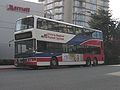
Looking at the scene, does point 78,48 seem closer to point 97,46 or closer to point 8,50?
point 97,46

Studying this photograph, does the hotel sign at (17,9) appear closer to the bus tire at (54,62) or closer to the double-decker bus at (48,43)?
the double-decker bus at (48,43)

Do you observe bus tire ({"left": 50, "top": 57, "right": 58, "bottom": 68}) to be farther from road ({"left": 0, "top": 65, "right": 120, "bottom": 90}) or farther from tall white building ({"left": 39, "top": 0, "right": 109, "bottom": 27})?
tall white building ({"left": 39, "top": 0, "right": 109, "bottom": 27})

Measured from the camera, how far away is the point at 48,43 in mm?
27203

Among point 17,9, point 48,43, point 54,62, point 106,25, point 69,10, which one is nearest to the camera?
point 48,43

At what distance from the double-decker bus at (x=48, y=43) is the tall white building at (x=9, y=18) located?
853 cm

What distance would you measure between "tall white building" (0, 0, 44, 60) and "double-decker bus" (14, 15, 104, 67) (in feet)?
28.0

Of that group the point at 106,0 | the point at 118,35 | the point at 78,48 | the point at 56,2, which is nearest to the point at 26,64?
the point at 78,48

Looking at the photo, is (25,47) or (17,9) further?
(17,9)

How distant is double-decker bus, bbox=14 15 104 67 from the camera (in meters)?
25.9

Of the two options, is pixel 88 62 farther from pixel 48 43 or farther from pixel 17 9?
pixel 17 9

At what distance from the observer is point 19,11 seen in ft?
130

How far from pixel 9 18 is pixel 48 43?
12851 mm

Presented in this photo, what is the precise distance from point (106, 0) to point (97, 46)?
303 ft

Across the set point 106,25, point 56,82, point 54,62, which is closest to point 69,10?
point 106,25
